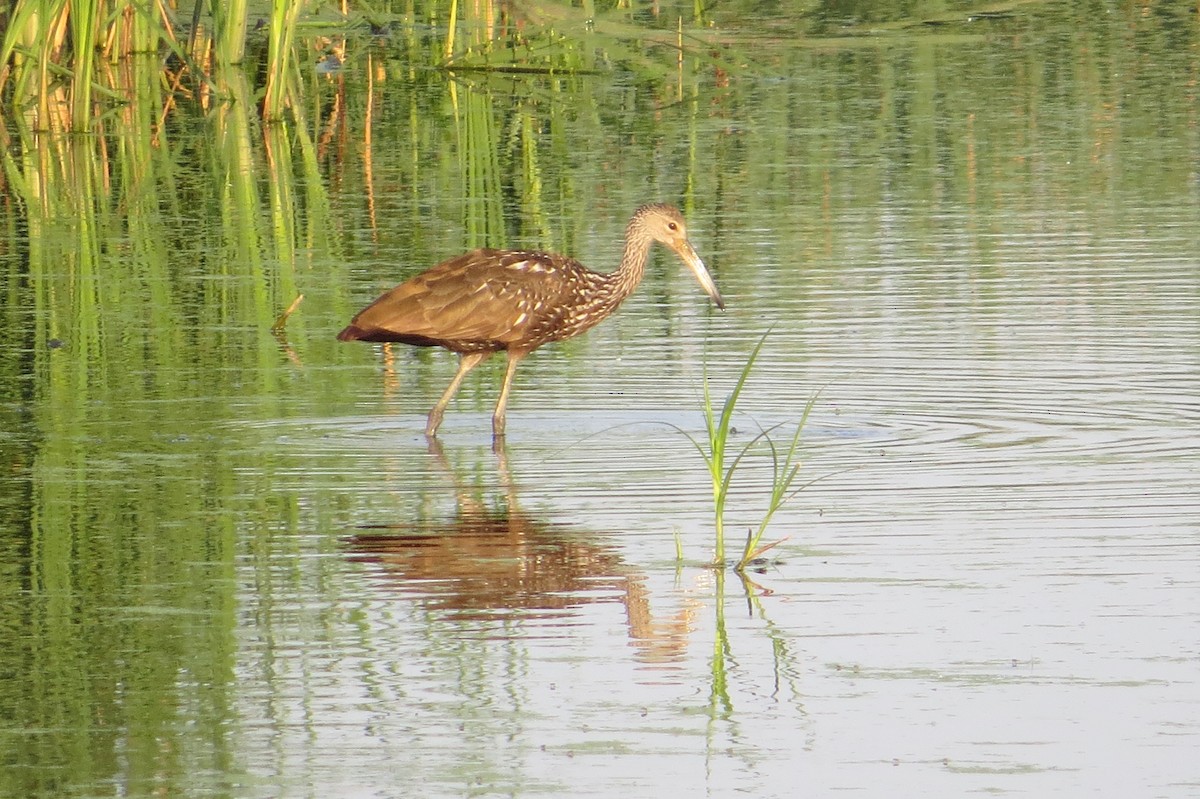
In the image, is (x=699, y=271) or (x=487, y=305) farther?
(x=699, y=271)

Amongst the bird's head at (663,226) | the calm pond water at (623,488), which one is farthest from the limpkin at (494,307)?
the calm pond water at (623,488)

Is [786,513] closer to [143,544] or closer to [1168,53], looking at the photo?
[143,544]

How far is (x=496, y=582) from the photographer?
7.94m

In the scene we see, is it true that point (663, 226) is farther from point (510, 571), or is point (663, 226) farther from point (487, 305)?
point (510, 571)

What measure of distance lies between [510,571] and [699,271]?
3869mm

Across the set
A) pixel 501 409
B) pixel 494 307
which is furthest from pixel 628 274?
pixel 501 409

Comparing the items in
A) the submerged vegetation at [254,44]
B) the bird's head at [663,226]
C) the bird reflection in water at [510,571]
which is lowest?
the bird reflection in water at [510,571]

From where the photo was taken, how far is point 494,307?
1124cm

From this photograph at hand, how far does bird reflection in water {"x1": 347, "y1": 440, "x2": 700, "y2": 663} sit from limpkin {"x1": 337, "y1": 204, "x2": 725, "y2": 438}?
195 centimetres

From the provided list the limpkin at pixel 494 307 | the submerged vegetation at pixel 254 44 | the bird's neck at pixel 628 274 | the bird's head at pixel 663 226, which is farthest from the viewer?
the submerged vegetation at pixel 254 44

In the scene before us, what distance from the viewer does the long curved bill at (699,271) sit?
452 inches

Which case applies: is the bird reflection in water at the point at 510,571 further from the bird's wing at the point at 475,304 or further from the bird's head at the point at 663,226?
the bird's head at the point at 663,226

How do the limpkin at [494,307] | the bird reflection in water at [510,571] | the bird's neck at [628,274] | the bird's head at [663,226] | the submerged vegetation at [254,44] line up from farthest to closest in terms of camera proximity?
1. the submerged vegetation at [254,44]
2. the bird's head at [663,226]
3. the bird's neck at [628,274]
4. the limpkin at [494,307]
5. the bird reflection in water at [510,571]

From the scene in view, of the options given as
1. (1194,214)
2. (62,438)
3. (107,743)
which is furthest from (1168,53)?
(107,743)
